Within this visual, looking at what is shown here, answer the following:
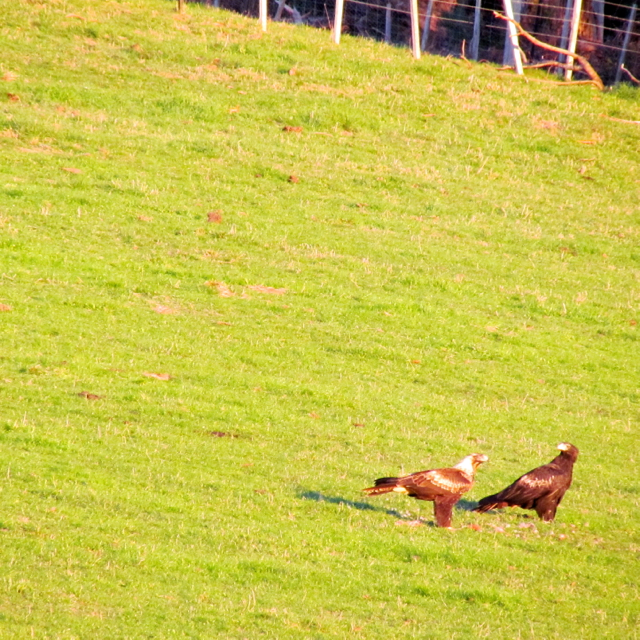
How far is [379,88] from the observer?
30.8 metres

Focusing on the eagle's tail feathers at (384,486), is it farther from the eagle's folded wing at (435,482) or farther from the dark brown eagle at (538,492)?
the dark brown eagle at (538,492)

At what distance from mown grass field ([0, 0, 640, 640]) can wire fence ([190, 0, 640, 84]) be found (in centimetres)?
1141

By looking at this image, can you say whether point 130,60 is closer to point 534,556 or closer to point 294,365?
point 294,365

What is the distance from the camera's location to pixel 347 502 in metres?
11.3

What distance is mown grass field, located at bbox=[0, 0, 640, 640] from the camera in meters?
9.33

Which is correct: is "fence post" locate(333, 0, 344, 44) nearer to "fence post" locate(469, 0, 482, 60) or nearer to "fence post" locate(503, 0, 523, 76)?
"fence post" locate(503, 0, 523, 76)

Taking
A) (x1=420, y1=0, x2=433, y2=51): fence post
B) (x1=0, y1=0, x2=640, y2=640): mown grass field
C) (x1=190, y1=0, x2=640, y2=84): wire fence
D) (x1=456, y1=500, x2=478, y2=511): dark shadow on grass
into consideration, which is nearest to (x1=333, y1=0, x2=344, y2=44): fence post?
(x1=0, y1=0, x2=640, y2=640): mown grass field

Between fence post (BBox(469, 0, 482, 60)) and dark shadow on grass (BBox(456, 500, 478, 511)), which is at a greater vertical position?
fence post (BBox(469, 0, 482, 60))

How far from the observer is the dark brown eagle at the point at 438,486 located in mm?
10188

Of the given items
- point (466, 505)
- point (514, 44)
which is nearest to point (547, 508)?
point (466, 505)

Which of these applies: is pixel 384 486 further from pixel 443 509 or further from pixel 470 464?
pixel 470 464

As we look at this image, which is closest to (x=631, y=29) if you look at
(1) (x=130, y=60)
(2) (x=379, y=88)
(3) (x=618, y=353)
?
(2) (x=379, y=88)

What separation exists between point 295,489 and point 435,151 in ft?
58.8

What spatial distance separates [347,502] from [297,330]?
6615mm
